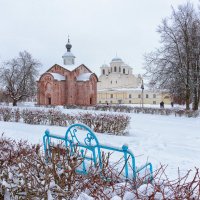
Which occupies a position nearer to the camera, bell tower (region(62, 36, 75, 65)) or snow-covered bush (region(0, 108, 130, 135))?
snow-covered bush (region(0, 108, 130, 135))

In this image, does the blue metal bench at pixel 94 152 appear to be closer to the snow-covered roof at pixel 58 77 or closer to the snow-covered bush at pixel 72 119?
the snow-covered bush at pixel 72 119

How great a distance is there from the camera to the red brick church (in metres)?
40.6

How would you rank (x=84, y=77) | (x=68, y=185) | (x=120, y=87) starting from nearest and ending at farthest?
(x=68, y=185) < (x=84, y=77) < (x=120, y=87)

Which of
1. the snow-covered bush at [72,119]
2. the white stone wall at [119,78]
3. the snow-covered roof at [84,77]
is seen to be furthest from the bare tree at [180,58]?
the white stone wall at [119,78]

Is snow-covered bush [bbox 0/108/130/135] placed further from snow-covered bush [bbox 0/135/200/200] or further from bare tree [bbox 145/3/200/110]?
bare tree [bbox 145/3/200/110]

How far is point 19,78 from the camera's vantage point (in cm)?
4191

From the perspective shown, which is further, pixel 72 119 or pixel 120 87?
pixel 120 87

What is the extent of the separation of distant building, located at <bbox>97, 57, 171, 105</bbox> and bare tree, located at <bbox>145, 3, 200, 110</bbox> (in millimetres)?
44589

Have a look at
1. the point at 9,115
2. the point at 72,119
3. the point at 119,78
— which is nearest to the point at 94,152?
the point at 72,119

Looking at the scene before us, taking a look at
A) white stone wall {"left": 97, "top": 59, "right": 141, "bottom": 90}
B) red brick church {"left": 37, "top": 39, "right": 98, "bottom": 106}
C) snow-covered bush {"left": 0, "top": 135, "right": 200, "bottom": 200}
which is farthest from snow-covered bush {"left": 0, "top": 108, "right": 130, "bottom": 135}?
white stone wall {"left": 97, "top": 59, "right": 141, "bottom": 90}

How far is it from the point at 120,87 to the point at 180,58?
172ft

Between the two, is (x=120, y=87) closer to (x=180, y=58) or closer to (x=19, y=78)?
(x=19, y=78)

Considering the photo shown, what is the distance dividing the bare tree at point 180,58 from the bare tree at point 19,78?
23680 millimetres

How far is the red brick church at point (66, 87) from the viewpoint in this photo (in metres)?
40.6
